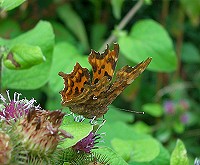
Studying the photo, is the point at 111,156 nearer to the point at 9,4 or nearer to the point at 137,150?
the point at 137,150

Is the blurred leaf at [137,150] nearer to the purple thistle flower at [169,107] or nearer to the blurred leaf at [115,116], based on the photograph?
the blurred leaf at [115,116]

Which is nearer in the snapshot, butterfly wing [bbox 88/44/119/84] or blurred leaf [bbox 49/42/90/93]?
butterfly wing [bbox 88/44/119/84]

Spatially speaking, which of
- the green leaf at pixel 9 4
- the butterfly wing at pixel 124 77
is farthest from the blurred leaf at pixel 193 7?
the butterfly wing at pixel 124 77

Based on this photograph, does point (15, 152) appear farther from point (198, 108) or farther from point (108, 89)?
point (198, 108)

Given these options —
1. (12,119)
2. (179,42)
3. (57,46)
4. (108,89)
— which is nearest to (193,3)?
(179,42)

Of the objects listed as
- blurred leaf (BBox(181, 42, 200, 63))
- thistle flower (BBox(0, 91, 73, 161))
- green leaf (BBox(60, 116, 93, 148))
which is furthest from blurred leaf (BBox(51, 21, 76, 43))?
thistle flower (BBox(0, 91, 73, 161))

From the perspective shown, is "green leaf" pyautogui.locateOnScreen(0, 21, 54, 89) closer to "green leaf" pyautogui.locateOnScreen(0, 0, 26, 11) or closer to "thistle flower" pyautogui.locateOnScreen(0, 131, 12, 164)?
"green leaf" pyautogui.locateOnScreen(0, 0, 26, 11)
